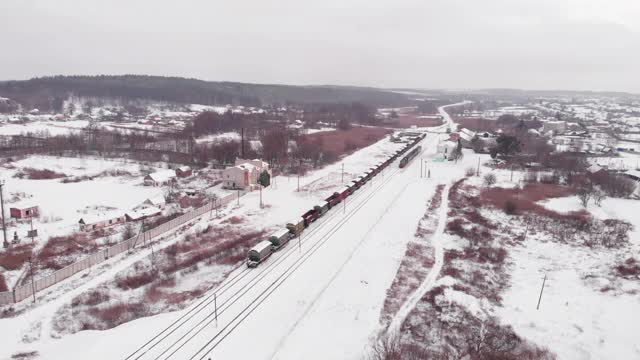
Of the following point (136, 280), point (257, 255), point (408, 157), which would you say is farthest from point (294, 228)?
point (408, 157)

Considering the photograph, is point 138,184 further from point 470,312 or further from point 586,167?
point 586,167

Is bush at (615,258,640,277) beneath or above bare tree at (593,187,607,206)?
beneath

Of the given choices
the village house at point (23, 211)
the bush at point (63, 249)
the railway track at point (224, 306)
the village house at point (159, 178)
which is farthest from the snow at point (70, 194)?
the railway track at point (224, 306)

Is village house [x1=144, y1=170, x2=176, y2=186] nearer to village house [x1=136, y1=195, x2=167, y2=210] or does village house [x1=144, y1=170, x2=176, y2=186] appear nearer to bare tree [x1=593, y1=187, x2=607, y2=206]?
village house [x1=136, y1=195, x2=167, y2=210]

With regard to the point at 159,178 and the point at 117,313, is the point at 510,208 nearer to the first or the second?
the point at 117,313

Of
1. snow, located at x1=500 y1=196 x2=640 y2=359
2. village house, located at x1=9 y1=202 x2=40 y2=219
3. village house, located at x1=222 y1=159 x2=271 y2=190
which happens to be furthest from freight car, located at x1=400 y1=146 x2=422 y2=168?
village house, located at x1=9 y1=202 x2=40 y2=219

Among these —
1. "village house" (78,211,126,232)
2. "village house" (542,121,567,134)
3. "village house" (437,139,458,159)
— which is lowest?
"village house" (78,211,126,232)
